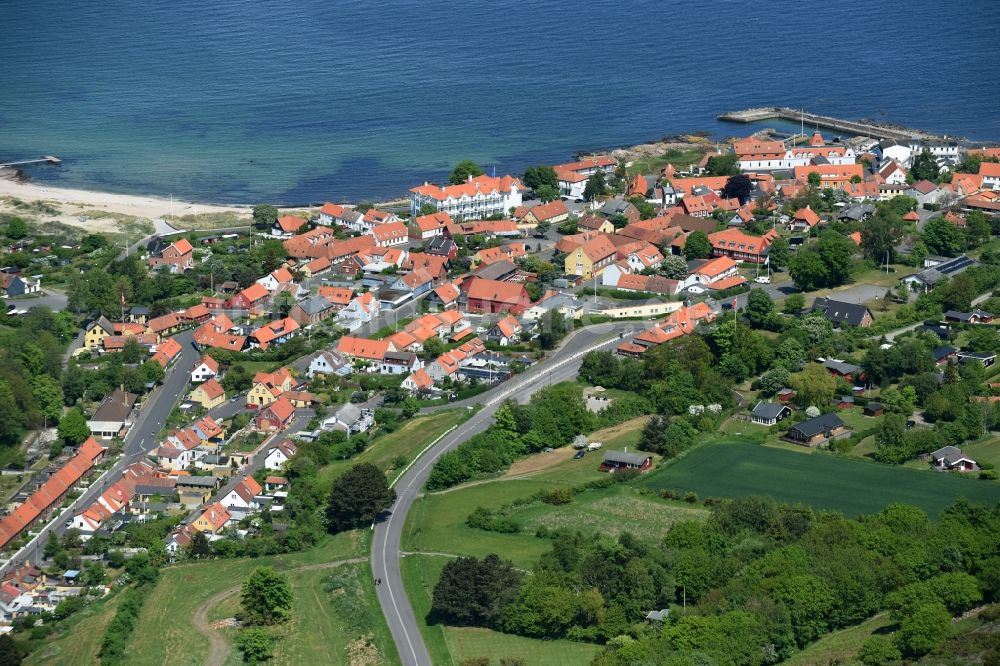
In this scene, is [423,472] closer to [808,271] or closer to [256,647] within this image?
[256,647]

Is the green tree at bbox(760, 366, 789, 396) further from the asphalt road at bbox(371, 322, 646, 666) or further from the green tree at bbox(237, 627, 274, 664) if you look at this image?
the green tree at bbox(237, 627, 274, 664)

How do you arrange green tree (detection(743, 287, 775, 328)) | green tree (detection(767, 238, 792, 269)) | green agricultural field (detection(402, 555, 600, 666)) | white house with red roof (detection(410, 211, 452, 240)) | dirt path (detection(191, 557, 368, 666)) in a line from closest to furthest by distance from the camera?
1. green agricultural field (detection(402, 555, 600, 666))
2. dirt path (detection(191, 557, 368, 666))
3. green tree (detection(743, 287, 775, 328))
4. green tree (detection(767, 238, 792, 269))
5. white house with red roof (detection(410, 211, 452, 240))

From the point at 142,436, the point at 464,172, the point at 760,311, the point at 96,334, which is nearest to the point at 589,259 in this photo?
the point at 760,311

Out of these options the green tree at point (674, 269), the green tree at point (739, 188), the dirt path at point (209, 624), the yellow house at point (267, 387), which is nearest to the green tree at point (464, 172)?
the green tree at point (739, 188)

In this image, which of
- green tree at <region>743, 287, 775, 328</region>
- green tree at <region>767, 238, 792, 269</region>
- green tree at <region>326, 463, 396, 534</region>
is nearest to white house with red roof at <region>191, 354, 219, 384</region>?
green tree at <region>326, 463, 396, 534</region>

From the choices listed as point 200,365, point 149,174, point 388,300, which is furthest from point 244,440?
point 149,174

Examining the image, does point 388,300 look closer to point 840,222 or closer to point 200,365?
point 200,365

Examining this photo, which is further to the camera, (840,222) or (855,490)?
(840,222)
